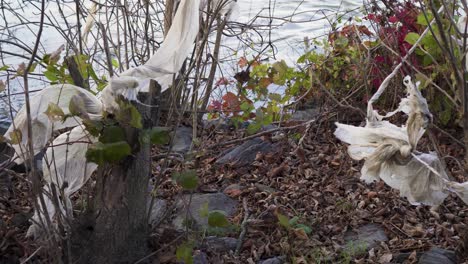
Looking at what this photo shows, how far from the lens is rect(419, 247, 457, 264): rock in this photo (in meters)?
2.68

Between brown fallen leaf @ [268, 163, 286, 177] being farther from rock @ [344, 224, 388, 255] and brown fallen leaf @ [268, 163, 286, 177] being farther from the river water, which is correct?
the river water

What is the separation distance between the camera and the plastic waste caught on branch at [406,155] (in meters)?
2.28

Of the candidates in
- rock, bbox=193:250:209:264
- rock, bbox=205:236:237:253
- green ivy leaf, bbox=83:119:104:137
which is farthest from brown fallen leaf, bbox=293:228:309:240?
green ivy leaf, bbox=83:119:104:137

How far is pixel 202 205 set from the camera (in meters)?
3.11

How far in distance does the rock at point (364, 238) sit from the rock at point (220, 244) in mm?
466

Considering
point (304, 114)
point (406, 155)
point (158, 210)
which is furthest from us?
point (304, 114)

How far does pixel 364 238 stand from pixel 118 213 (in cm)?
107

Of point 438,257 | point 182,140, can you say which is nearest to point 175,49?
point 438,257

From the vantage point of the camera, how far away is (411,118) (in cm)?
229

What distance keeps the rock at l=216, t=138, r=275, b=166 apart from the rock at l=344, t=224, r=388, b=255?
34.4 inches

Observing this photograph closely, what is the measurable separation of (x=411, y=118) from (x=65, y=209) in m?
1.24

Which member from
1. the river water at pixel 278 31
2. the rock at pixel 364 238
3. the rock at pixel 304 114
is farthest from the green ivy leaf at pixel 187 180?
the river water at pixel 278 31

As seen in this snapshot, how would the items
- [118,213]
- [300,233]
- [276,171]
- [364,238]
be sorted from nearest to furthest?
[118,213], [300,233], [364,238], [276,171]

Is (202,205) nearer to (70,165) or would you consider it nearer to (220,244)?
(220,244)
